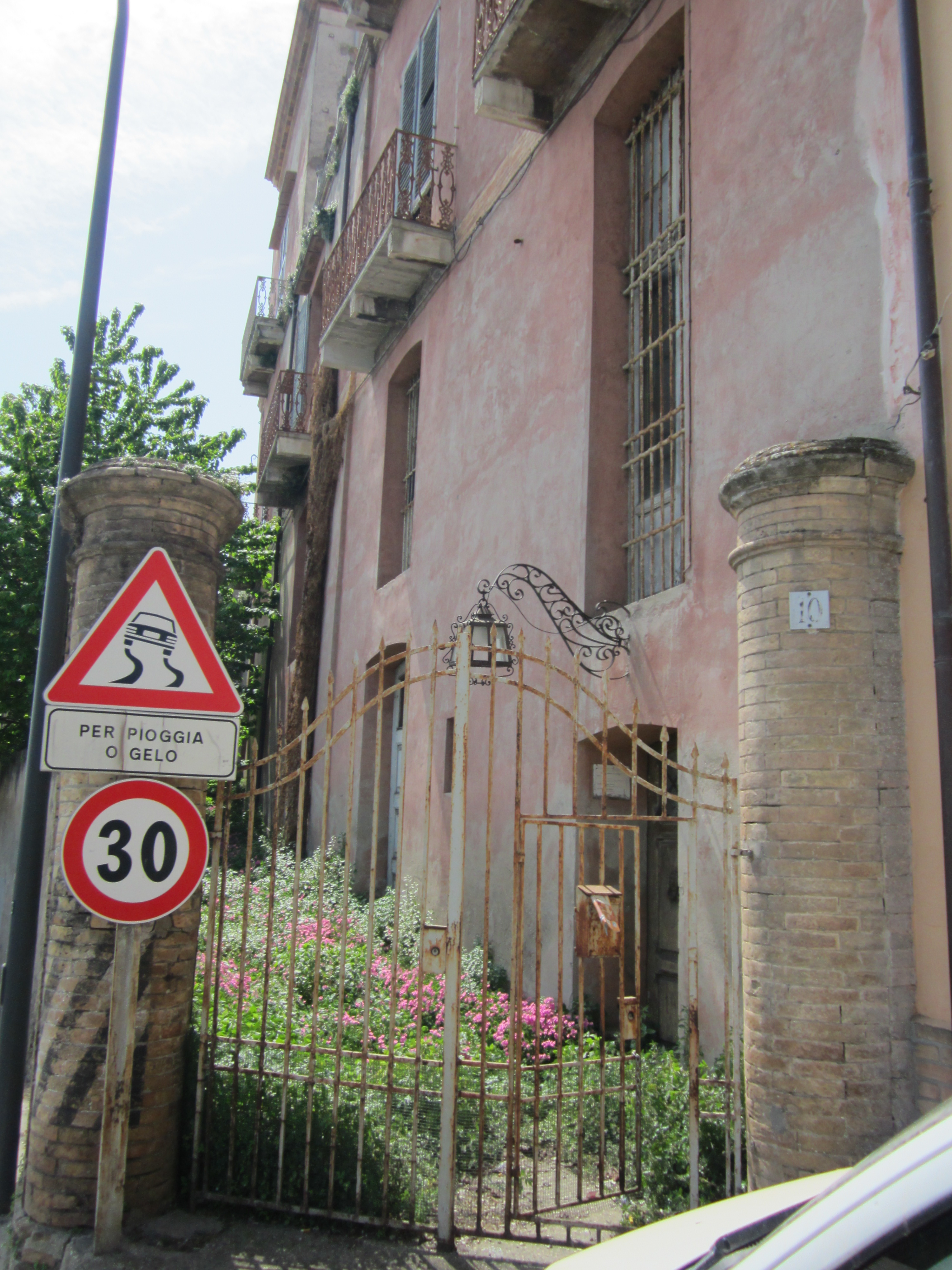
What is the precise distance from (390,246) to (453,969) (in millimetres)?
8804

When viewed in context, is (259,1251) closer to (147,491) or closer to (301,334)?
(147,491)

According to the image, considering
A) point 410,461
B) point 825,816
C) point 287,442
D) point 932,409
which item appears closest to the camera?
point 825,816

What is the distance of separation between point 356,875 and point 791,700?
28.6 ft

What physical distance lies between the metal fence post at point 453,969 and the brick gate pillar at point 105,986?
129 cm

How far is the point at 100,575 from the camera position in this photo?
5066 millimetres

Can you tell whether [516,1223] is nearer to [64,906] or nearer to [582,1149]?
[582,1149]

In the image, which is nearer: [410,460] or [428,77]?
[428,77]

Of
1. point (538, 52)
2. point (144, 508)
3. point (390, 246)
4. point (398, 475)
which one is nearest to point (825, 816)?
point (144, 508)

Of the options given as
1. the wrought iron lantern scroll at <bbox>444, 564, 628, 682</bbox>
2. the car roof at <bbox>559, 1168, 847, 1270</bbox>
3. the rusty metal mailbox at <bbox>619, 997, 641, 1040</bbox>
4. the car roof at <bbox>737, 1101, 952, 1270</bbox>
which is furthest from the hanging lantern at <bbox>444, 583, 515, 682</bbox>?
the car roof at <bbox>737, 1101, 952, 1270</bbox>

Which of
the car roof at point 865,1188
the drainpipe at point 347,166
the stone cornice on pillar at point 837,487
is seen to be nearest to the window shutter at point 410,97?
the drainpipe at point 347,166

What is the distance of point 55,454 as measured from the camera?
1399 cm

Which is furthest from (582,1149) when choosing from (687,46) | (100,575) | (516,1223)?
(687,46)

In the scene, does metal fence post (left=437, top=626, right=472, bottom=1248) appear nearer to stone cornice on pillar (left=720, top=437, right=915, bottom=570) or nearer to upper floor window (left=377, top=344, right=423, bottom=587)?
stone cornice on pillar (left=720, top=437, right=915, bottom=570)

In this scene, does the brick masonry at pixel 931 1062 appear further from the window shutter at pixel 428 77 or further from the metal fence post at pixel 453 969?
the window shutter at pixel 428 77
